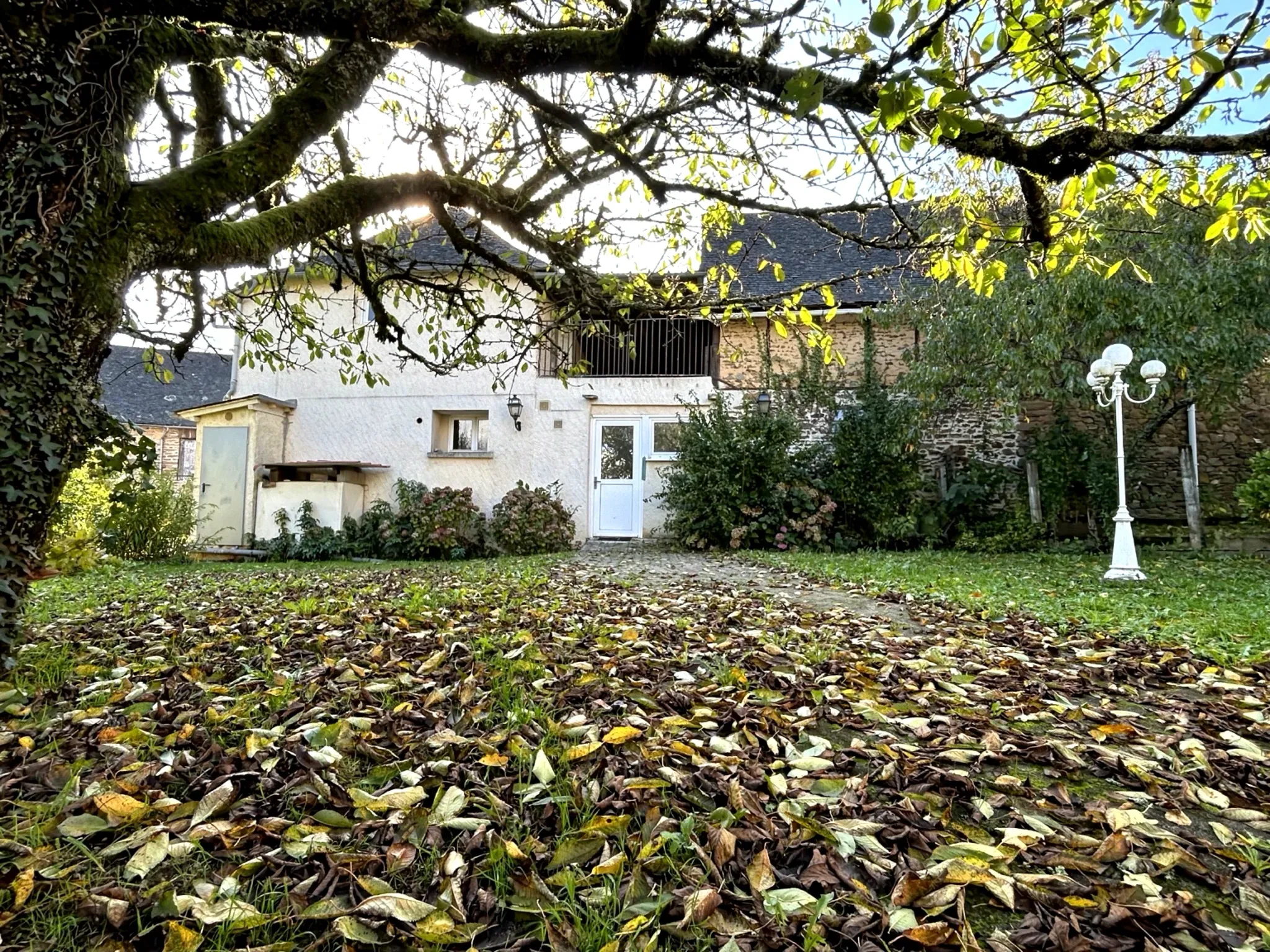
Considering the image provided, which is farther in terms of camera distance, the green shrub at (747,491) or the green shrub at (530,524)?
the green shrub at (530,524)

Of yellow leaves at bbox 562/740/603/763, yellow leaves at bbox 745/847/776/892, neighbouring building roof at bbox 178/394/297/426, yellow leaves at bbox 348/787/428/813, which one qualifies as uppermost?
neighbouring building roof at bbox 178/394/297/426

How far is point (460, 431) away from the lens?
12.4 meters

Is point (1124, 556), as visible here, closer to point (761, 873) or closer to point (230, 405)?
point (761, 873)

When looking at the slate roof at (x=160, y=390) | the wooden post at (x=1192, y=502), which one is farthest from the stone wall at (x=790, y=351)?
the slate roof at (x=160, y=390)

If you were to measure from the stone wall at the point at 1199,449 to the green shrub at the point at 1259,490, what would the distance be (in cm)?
165

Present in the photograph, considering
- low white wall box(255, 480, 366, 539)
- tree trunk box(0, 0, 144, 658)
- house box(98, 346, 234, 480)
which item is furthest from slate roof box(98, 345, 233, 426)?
tree trunk box(0, 0, 144, 658)

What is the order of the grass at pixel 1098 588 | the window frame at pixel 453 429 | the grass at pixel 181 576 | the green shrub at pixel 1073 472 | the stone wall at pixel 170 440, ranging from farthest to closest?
the stone wall at pixel 170 440 → the window frame at pixel 453 429 → the green shrub at pixel 1073 472 → the grass at pixel 181 576 → the grass at pixel 1098 588

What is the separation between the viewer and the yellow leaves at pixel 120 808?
150cm

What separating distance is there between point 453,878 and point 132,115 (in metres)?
3.27

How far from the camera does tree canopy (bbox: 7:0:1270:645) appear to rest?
2180 mm

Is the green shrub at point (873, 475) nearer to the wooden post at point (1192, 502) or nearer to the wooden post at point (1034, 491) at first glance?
the wooden post at point (1034, 491)

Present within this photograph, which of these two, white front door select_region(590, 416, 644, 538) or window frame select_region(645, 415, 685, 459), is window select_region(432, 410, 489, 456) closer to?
white front door select_region(590, 416, 644, 538)

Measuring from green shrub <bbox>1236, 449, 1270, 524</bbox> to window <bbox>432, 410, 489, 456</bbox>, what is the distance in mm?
11911

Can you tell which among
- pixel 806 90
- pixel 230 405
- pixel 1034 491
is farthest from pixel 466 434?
pixel 806 90
